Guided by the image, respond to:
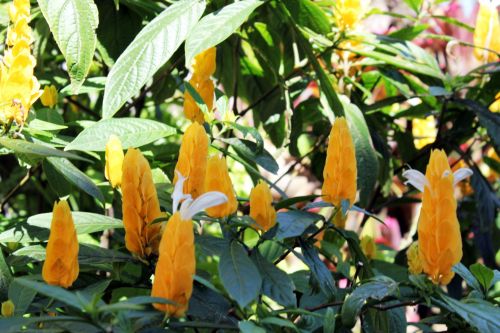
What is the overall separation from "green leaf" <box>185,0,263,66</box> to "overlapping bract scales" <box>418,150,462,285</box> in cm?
40

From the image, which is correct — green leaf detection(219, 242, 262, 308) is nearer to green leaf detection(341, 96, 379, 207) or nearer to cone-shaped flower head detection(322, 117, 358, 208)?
cone-shaped flower head detection(322, 117, 358, 208)

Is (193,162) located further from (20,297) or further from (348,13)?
(348,13)

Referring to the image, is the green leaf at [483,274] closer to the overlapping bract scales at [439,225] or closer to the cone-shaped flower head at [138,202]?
the overlapping bract scales at [439,225]

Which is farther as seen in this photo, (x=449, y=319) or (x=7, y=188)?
(x=7, y=188)

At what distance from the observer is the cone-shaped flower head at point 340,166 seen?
0.97 m

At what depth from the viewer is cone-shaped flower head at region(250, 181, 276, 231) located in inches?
38.2

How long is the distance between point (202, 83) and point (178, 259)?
1.74ft

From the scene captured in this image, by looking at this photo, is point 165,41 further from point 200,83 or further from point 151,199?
point 151,199

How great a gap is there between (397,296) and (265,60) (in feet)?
2.60

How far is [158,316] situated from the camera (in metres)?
0.84

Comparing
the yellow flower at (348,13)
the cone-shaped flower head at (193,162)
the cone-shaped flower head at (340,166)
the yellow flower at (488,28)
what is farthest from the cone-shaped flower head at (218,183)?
the yellow flower at (488,28)

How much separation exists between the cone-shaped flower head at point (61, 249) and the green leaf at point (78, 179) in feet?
0.80

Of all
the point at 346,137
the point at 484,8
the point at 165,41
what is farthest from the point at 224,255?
the point at 484,8

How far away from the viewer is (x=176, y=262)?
0.80 meters
